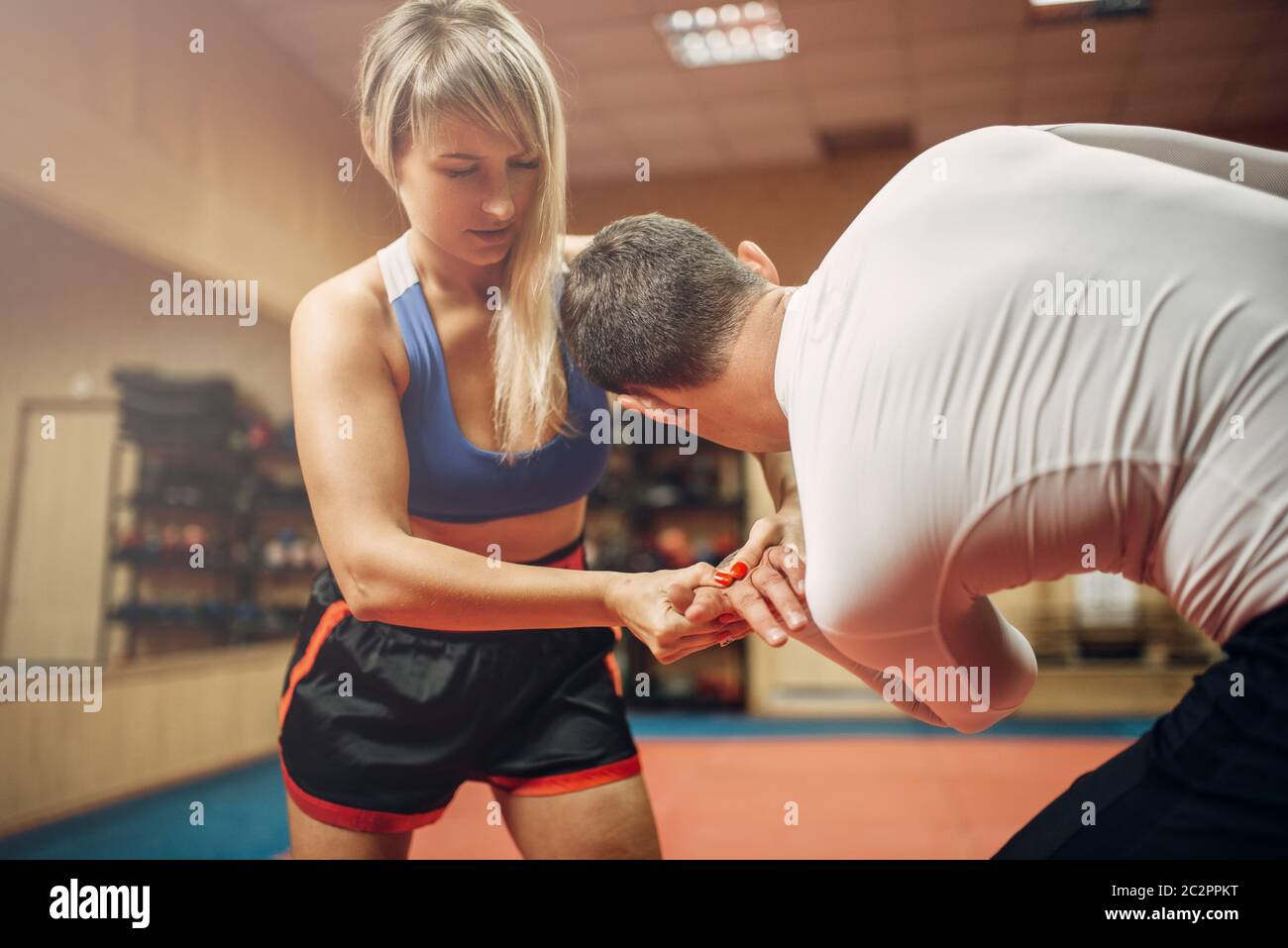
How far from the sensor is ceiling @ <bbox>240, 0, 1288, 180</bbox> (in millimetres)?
2246

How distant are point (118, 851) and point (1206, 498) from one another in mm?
2746

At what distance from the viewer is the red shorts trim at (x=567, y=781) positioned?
133 cm

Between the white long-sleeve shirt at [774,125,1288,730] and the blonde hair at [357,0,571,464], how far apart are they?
60 centimetres

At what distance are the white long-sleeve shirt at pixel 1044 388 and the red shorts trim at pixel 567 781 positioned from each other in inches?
23.3

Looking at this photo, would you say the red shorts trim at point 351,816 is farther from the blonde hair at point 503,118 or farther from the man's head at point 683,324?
the man's head at point 683,324

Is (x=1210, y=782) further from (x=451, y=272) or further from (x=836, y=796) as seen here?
(x=836, y=796)

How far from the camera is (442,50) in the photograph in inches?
50.5

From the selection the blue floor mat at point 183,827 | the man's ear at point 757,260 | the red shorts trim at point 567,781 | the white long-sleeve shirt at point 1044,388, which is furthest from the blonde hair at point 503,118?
the blue floor mat at point 183,827

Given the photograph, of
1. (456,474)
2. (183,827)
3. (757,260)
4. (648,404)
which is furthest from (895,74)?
(183,827)

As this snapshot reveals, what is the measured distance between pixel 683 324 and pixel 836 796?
286 centimetres

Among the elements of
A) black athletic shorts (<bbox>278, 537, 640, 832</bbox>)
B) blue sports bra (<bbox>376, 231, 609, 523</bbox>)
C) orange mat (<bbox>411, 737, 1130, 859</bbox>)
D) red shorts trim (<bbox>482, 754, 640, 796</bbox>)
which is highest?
blue sports bra (<bbox>376, 231, 609, 523</bbox>)

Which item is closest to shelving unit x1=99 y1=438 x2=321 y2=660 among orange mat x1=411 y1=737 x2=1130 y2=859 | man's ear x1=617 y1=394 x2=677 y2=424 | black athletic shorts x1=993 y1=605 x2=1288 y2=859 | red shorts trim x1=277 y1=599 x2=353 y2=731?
orange mat x1=411 y1=737 x2=1130 y2=859

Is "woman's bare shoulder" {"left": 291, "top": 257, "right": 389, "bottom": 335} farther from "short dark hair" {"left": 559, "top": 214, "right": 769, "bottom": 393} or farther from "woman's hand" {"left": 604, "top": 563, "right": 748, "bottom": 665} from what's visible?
"woman's hand" {"left": 604, "top": 563, "right": 748, "bottom": 665}
